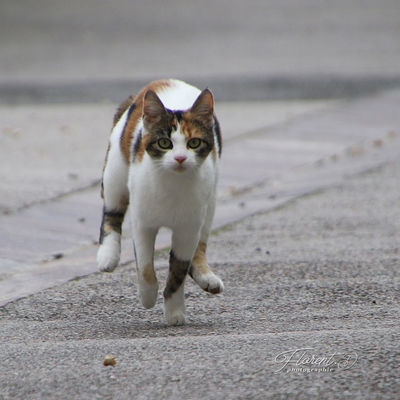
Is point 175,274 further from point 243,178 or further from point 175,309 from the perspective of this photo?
point 243,178

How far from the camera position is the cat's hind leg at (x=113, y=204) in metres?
5.07

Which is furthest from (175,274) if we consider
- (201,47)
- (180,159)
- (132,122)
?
(201,47)

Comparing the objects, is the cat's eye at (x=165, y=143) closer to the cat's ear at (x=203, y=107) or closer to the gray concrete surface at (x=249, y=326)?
the cat's ear at (x=203, y=107)

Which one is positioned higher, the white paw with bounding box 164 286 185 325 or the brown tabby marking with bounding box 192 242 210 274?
the brown tabby marking with bounding box 192 242 210 274

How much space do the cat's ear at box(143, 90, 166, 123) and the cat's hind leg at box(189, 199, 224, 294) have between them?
0.70 m

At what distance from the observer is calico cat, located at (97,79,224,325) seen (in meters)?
4.47

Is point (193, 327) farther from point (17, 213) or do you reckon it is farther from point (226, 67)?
point (226, 67)

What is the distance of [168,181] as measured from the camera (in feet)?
14.8

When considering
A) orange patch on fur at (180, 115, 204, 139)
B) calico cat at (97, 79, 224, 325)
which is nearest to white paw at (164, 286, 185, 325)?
calico cat at (97, 79, 224, 325)

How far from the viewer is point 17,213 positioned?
705 cm

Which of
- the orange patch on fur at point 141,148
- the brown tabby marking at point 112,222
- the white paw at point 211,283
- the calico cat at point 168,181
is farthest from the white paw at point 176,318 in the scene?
the orange patch on fur at point 141,148

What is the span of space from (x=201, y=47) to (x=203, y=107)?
1274cm

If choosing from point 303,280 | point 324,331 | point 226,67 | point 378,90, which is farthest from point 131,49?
point 324,331

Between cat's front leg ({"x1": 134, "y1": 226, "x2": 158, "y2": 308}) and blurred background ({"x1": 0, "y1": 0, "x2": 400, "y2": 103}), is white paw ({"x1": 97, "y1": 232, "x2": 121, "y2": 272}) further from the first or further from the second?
blurred background ({"x1": 0, "y1": 0, "x2": 400, "y2": 103})
